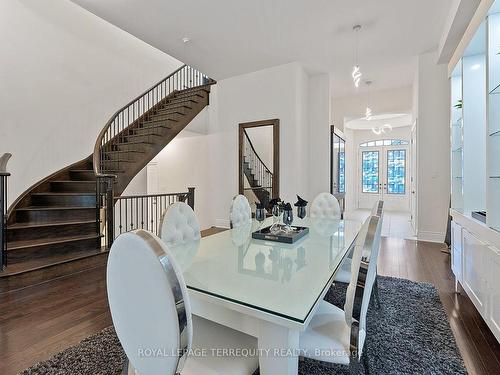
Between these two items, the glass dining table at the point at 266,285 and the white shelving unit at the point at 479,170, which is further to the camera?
the white shelving unit at the point at 479,170

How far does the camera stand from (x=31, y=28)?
4.03m

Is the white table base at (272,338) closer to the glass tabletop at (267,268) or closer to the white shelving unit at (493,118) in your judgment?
the glass tabletop at (267,268)

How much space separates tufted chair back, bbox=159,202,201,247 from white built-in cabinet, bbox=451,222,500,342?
196 cm

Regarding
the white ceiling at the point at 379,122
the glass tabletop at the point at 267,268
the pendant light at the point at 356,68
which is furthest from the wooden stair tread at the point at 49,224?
the white ceiling at the point at 379,122

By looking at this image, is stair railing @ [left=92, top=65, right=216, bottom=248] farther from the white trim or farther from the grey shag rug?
the white trim

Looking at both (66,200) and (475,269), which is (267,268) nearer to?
(475,269)

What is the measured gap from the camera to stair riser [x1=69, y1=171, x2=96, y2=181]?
4.61 metres

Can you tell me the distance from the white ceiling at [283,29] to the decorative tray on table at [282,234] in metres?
2.85

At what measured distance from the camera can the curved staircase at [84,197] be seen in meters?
3.04

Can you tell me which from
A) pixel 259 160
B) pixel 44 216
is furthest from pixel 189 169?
pixel 44 216

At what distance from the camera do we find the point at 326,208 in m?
3.11

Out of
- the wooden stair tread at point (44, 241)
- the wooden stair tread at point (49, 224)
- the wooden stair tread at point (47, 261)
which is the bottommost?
the wooden stair tread at point (47, 261)

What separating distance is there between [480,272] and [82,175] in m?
5.35

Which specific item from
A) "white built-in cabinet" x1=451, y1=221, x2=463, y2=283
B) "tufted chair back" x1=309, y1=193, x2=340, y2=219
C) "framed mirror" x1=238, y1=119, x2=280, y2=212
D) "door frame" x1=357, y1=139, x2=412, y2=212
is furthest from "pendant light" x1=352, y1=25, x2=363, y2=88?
"door frame" x1=357, y1=139, x2=412, y2=212
